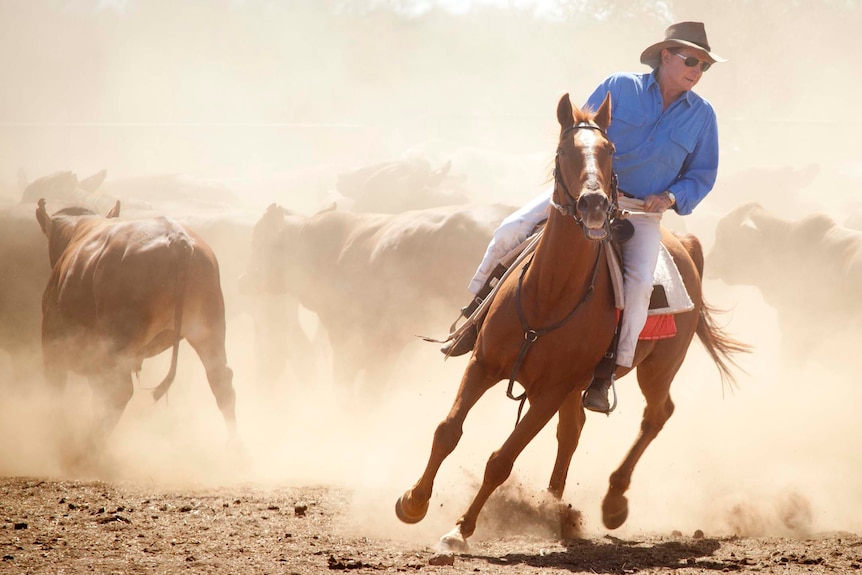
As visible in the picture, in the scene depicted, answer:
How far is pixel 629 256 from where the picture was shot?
216 inches

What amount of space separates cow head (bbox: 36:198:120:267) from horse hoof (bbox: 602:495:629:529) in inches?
212

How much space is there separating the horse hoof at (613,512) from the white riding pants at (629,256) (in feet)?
4.40

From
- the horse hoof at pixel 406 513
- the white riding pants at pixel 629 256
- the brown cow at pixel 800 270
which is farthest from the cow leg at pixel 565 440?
the brown cow at pixel 800 270

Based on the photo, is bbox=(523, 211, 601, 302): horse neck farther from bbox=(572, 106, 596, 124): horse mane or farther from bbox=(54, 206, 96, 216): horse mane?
bbox=(54, 206, 96, 216): horse mane

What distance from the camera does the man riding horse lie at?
5723 mm

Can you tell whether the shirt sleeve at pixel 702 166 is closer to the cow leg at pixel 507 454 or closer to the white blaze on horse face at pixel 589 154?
the white blaze on horse face at pixel 589 154

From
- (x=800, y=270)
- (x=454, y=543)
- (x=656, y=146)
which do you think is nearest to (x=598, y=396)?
(x=454, y=543)

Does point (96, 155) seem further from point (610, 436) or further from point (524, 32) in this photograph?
point (610, 436)

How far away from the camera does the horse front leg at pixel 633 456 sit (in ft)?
20.8

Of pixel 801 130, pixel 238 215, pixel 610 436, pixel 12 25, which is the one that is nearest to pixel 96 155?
pixel 12 25

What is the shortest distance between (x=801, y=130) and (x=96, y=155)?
786 inches

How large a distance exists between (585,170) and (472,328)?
4.39ft

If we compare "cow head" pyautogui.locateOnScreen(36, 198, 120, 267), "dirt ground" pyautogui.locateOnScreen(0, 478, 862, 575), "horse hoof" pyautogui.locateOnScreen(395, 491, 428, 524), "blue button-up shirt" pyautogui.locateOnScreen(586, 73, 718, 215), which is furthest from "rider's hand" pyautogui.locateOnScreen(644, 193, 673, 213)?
"cow head" pyautogui.locateOnScreen(36, 198, 120, 267)

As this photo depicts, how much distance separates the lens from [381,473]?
293 inches
